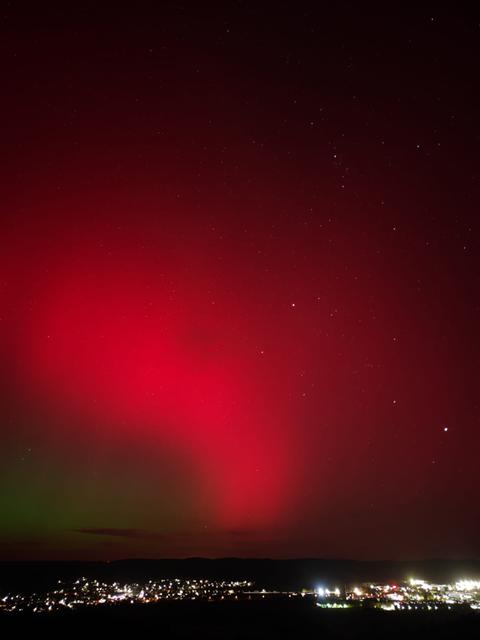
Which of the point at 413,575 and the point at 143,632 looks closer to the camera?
the point at 143,632

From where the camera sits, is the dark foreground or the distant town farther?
the distant town

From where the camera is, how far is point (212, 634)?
4619 cm

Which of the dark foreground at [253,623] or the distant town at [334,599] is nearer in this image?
the dark foreground at [253,623]

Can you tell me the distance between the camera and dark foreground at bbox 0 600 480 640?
148 feet

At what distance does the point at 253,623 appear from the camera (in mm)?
55281

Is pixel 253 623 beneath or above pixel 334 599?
above

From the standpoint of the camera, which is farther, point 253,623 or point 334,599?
point 334,599

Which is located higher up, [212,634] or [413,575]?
[212,634]

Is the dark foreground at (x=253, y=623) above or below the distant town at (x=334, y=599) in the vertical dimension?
above

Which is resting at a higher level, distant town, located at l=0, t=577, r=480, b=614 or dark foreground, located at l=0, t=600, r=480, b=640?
dark foreground, located at l=0, t=600, r=480, b=640

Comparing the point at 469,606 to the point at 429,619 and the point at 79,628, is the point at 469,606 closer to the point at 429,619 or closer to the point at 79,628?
the point at 429,619

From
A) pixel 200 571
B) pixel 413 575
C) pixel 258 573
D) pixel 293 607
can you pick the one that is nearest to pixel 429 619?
pixel 293 607

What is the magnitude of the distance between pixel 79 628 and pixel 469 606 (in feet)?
158

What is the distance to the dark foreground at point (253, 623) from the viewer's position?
4506 cm
